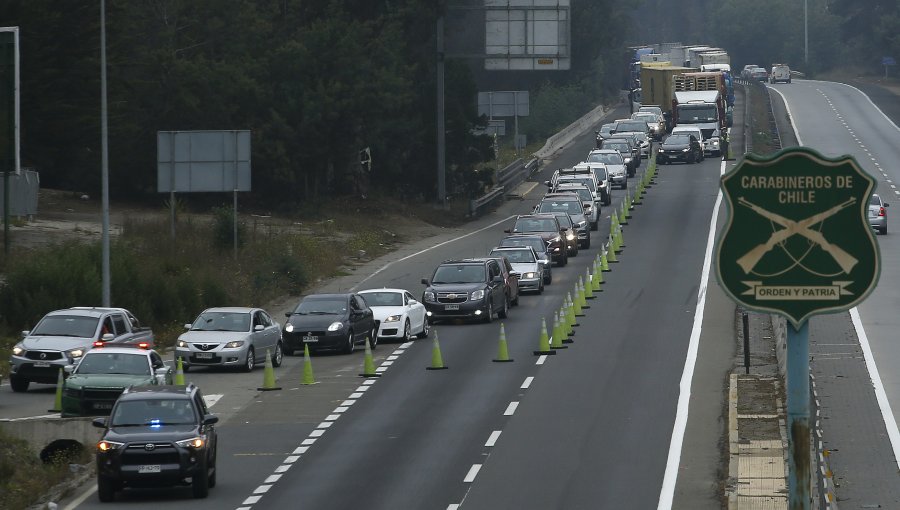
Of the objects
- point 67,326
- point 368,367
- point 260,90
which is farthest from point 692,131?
point 67,326

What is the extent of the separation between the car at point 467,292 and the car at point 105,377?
1324cm

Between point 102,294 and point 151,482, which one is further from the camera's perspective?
point 102,294

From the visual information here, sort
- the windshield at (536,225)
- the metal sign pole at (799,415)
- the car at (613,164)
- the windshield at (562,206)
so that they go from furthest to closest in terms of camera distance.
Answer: the car at (613,164) → the windshield at (562,206) → the windshield at (536,225) → the metal sign pole at (799,415)

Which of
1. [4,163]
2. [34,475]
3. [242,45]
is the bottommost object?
[34,475]

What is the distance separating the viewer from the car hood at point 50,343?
33.3 metres

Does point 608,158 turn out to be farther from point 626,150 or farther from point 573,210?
point 573,210

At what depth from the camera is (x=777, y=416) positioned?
29016 millimetres

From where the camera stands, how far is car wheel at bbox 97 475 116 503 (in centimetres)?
2291

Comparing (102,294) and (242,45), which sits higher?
(242,45)

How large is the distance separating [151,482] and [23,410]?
861 cm

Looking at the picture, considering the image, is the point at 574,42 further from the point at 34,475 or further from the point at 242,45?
the point at 34,475

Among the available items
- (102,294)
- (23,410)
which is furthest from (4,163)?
(23,410)

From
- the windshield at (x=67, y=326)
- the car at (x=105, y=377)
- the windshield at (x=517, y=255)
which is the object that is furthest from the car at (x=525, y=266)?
the car at (x=105, y=377)

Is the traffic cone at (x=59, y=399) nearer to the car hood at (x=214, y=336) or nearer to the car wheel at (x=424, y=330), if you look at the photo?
the car hood at (x=214, y=336)
